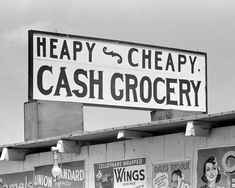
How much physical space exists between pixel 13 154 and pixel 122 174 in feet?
16.0

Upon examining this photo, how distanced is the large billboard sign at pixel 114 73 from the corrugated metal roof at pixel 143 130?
2.98 m

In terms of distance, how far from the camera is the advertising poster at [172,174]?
19.1 m

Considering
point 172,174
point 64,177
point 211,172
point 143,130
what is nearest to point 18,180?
point 64,177

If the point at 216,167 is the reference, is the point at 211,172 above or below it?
below

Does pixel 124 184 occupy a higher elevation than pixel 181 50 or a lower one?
lower

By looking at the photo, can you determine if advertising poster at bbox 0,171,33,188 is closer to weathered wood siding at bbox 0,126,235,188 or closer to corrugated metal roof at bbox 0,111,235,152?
weathered wood siding at bbox 0,126,235,188

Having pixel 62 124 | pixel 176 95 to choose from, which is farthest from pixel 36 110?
pixel 176 95

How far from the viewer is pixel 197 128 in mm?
18172

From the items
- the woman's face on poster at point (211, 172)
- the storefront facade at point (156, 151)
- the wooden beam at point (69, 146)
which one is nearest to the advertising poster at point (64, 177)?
the storefront facade at point (156, 151)

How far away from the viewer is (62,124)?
89.9 ft

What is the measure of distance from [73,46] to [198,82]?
18.1 ft

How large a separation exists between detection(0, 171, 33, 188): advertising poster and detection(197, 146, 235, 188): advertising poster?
753cm

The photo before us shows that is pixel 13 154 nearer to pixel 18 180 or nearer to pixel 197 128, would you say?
pixel 18 180

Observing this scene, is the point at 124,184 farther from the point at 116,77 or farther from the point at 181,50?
the point at 181,50
